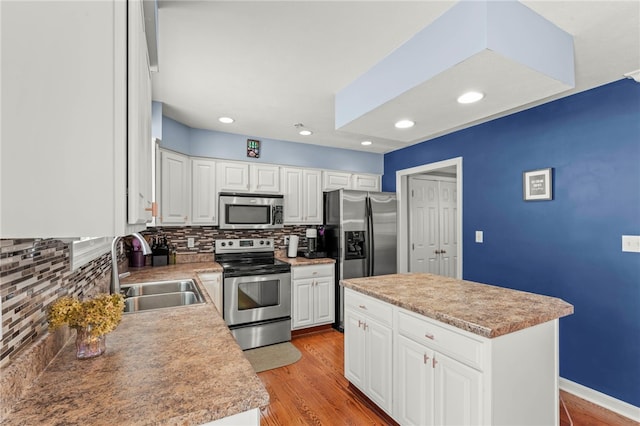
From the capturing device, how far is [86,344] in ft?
3.74

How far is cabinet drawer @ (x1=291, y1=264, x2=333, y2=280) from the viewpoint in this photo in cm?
368

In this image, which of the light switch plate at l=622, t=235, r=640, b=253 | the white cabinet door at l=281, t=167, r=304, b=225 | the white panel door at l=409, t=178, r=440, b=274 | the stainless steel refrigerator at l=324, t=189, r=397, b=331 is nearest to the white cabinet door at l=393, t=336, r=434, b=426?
the light switch plate at l=622, t=235, r=640, b=253

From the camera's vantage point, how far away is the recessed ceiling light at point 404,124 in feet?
7.19

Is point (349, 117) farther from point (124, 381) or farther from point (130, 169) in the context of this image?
point (124, 381)

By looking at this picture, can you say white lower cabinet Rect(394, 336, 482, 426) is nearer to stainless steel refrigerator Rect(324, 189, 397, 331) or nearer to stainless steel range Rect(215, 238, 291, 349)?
stainless steel range Rect(215, 238, 291, 349)

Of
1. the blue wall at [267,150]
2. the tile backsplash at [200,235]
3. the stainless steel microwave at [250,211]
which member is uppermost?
the blue wall at [267,150]

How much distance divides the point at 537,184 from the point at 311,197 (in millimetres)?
2515

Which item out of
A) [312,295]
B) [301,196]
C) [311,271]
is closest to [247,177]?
[301,196]

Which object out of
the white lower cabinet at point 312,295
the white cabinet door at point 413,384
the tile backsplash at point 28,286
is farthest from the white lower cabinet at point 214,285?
the white cabinet door at point 413,384

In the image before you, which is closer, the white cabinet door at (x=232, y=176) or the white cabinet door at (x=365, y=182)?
the white cabinet door at (x=232, y=176)

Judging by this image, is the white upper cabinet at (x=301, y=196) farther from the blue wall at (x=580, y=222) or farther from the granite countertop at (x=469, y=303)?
the blue wall at (x=580, y=222)

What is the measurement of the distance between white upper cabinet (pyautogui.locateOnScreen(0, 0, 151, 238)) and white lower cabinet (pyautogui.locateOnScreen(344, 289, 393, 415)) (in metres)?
1.78

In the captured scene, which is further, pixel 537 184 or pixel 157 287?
pixel 537 184

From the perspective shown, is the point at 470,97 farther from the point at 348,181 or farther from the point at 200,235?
the point at 200,235
